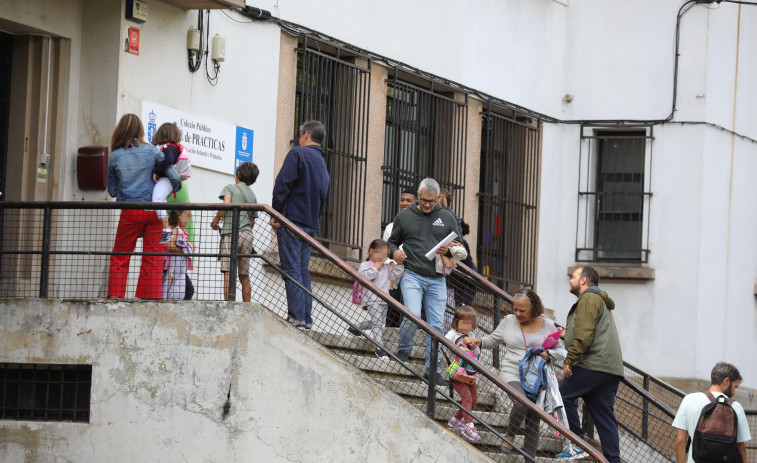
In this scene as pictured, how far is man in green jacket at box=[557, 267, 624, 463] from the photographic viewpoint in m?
10.4

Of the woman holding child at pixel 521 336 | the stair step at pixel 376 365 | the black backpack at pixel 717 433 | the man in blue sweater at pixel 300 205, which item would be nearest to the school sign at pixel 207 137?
the man in blue sweater at pixel 300 205

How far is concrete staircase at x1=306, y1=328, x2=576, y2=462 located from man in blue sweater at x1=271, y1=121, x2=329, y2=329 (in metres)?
0.29

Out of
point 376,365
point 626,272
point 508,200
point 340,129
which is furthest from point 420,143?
point 376,365

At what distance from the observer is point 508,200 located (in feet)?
54.3

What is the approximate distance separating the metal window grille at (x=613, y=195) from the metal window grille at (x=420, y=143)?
2.22m

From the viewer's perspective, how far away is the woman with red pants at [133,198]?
10.2 meters

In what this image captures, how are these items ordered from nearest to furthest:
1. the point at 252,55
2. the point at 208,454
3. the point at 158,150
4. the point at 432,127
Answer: the point at 208,454 < the point at 158,150 < the point at 252,55 < the point at 432,127

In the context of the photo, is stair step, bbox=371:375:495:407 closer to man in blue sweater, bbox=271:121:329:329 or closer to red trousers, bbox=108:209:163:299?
man in blue sweater, bbox=271:121:329:329

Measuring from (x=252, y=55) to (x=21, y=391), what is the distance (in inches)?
166

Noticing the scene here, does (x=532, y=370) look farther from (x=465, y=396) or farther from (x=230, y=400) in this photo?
(x=230, y=400)

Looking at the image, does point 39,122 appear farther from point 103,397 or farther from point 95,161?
point 103,397

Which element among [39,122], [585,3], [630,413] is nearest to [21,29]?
[39,122]

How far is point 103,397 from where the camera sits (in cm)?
988

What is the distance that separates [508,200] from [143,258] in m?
7.25
